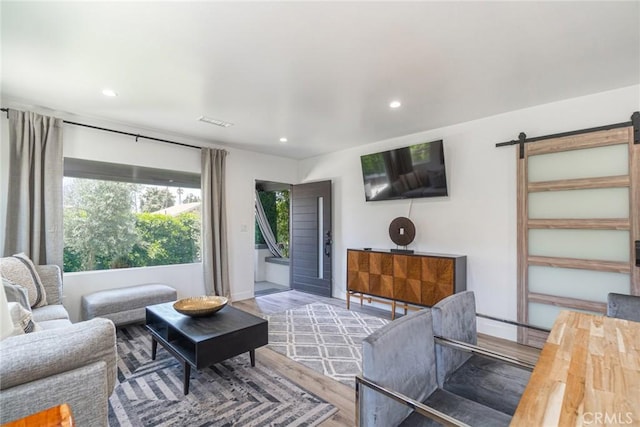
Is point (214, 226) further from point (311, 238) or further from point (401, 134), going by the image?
point (401, 134)

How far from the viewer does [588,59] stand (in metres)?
2.24

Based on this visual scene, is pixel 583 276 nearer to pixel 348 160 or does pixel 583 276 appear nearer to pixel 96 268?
pixel 348 160

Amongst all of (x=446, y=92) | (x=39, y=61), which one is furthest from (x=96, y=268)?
(x=446, y=92)

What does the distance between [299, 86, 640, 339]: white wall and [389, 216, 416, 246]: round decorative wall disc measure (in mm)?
177

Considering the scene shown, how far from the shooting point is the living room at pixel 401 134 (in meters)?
2.08

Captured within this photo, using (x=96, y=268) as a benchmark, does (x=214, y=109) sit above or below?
above

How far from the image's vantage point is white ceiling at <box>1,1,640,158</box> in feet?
5.75

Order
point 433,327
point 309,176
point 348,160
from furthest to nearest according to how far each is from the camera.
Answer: point 309,176 → point 348,160 → point 433,327

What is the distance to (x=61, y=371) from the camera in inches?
49.0

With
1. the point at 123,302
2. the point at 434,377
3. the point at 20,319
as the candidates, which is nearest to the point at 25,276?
the point at 123,302

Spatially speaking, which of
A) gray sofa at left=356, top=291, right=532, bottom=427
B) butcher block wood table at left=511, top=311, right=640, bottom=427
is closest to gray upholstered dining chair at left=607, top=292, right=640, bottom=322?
butcher block wood table at left=511, top=311, right=640, bottom=427

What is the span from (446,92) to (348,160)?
232cm

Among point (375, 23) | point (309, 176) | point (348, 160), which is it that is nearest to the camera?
point (375, 23)

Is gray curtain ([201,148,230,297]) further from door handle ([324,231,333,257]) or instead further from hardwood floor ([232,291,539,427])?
door handle ([324,231,333,257])
